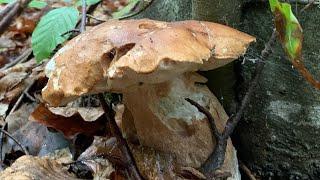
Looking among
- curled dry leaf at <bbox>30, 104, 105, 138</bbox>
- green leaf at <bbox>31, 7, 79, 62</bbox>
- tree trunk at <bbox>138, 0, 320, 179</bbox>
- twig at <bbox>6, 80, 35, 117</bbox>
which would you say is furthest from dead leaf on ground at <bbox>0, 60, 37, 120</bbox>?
tree trunk at <bbox>138, 0, 320, 179</bbox>

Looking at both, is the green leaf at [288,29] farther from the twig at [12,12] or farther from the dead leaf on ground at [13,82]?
the dead leaf on ground at [13,82]

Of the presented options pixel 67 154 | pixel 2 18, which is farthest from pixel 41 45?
pixel 2 18

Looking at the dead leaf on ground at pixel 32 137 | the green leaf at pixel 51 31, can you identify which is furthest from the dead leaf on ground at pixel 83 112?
the green leaf at pixel 51 31

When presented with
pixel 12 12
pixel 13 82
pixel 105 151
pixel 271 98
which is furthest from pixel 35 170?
pixel 13 82

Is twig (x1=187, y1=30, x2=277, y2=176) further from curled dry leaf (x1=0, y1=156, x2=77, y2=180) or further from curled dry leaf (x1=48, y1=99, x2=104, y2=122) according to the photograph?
curled dry leaf (x1=48, y1=99, x2=104, y2=122)

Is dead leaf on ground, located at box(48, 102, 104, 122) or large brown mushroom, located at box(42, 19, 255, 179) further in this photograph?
dead leaf on ground, located at box(48, 102, 104, 122)

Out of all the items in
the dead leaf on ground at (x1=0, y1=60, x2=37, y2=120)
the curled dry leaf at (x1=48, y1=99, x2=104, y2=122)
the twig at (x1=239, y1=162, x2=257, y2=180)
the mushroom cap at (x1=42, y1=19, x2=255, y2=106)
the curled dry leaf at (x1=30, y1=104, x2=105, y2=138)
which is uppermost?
the mushroom cap at (x1=42, y1=19, x2=255, y2=106)
